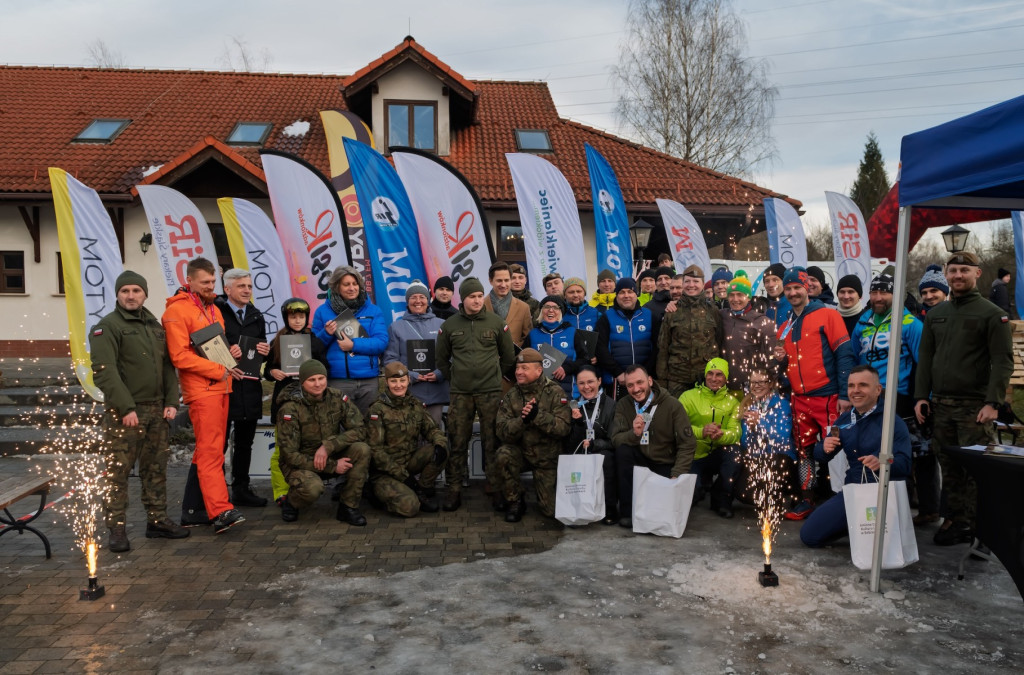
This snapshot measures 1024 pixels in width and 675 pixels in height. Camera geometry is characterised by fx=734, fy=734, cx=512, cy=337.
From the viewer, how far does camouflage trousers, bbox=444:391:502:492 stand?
22.5 ft

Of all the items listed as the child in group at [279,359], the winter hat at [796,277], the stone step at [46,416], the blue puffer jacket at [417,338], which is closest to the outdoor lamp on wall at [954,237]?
the winter hat at [796,277]

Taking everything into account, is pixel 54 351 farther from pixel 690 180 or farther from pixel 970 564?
pixel 970 564

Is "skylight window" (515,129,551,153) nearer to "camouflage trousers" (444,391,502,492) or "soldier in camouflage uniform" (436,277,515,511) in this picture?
"soldier in camouflage uniform" (436,277,515,511)

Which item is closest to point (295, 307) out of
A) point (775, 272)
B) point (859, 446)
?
point (775, 272)

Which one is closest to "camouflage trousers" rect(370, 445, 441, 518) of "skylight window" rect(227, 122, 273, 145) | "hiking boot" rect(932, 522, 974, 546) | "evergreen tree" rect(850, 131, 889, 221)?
"hiking boot" rect(932, 522, 974, 546)

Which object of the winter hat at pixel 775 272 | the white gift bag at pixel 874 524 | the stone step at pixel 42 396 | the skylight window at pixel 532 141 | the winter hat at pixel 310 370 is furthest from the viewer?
the skylight window at pixel 532 141

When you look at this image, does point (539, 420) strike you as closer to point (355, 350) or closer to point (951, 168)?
point (355, 350)

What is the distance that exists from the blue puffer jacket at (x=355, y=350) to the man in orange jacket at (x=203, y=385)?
1.18 m

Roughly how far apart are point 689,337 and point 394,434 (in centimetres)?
291

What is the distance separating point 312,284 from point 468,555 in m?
5.10

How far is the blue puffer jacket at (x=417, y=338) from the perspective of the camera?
7336 mm

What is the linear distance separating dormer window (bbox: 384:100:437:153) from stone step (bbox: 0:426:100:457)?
10.4 m

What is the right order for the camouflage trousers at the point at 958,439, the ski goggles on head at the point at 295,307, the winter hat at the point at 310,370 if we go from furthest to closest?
the ski goggles on head at the point at 295,307 → the winter hat at the point at 310,370 → the camouflage trousers at the point at 958,439

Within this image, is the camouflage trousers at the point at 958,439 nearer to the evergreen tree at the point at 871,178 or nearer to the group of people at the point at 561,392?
the group of people at the point at 561,392
